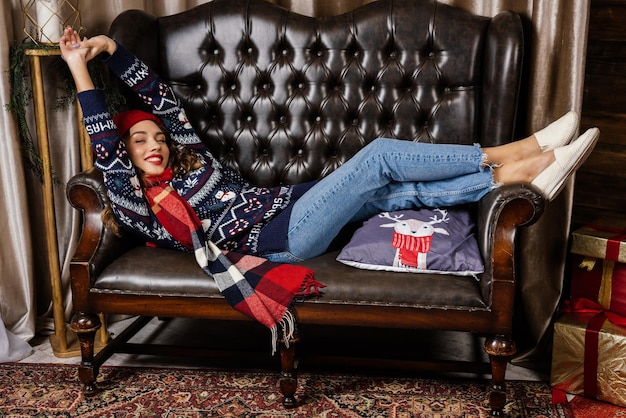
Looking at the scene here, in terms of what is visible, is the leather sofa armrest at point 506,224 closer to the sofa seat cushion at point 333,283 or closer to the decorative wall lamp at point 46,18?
the sofa seat cushion at point 333,283

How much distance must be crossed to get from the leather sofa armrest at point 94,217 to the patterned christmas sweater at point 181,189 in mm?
43

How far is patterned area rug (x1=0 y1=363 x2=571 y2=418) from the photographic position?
6.81 feet

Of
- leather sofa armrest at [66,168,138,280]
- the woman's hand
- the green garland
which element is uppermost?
A: the woman's hand

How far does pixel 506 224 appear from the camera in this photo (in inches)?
77.2

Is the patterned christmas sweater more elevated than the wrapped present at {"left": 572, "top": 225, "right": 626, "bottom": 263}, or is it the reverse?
the patterned christmas sweater

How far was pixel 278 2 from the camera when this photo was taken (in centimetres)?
265

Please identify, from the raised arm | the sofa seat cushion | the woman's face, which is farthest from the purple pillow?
the raised arm

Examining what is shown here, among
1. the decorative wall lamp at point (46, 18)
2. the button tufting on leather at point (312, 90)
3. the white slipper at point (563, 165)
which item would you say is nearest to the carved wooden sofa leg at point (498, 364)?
the white slipper at point (563, 165)

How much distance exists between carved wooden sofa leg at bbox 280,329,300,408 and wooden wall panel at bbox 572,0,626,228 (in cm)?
121

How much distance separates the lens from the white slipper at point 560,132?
218cm

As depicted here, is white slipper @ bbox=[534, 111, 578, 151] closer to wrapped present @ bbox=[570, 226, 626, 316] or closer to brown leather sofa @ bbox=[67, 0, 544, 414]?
brown leather sofa @ bbox=[67, 0, 544, 414]

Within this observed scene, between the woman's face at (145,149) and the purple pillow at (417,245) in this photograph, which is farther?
the woman's face at (145,149)

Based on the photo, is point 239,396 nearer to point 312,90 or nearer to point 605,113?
point 312,90

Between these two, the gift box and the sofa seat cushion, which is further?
the gift box
